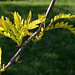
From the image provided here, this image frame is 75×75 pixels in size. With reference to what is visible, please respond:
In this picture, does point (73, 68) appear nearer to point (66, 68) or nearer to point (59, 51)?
point (66, 68)

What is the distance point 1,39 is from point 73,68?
4.94 feet

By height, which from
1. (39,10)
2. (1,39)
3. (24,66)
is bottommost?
(24,66)

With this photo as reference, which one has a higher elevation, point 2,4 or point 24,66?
point 2,4

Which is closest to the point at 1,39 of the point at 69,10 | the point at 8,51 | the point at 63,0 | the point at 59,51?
the point at 8,51

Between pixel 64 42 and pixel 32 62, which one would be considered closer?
pixel 32 62

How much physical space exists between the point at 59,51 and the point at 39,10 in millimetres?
1589

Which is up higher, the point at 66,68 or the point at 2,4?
the point at 2,4

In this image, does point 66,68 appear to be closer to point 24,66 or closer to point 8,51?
point 24,66

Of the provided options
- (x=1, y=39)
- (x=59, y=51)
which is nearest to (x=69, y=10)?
(x=59, y=51)

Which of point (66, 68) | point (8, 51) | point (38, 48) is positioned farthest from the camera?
point (38, 48)

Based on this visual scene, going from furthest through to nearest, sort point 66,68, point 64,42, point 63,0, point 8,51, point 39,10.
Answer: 1. point 63,0
2. point 39,10
3. point 64,42
4. point 8,51
5. point 66,68

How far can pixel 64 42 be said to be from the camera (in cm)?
294

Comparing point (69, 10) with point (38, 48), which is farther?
point (69, 10)

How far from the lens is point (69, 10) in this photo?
12.8 feet
